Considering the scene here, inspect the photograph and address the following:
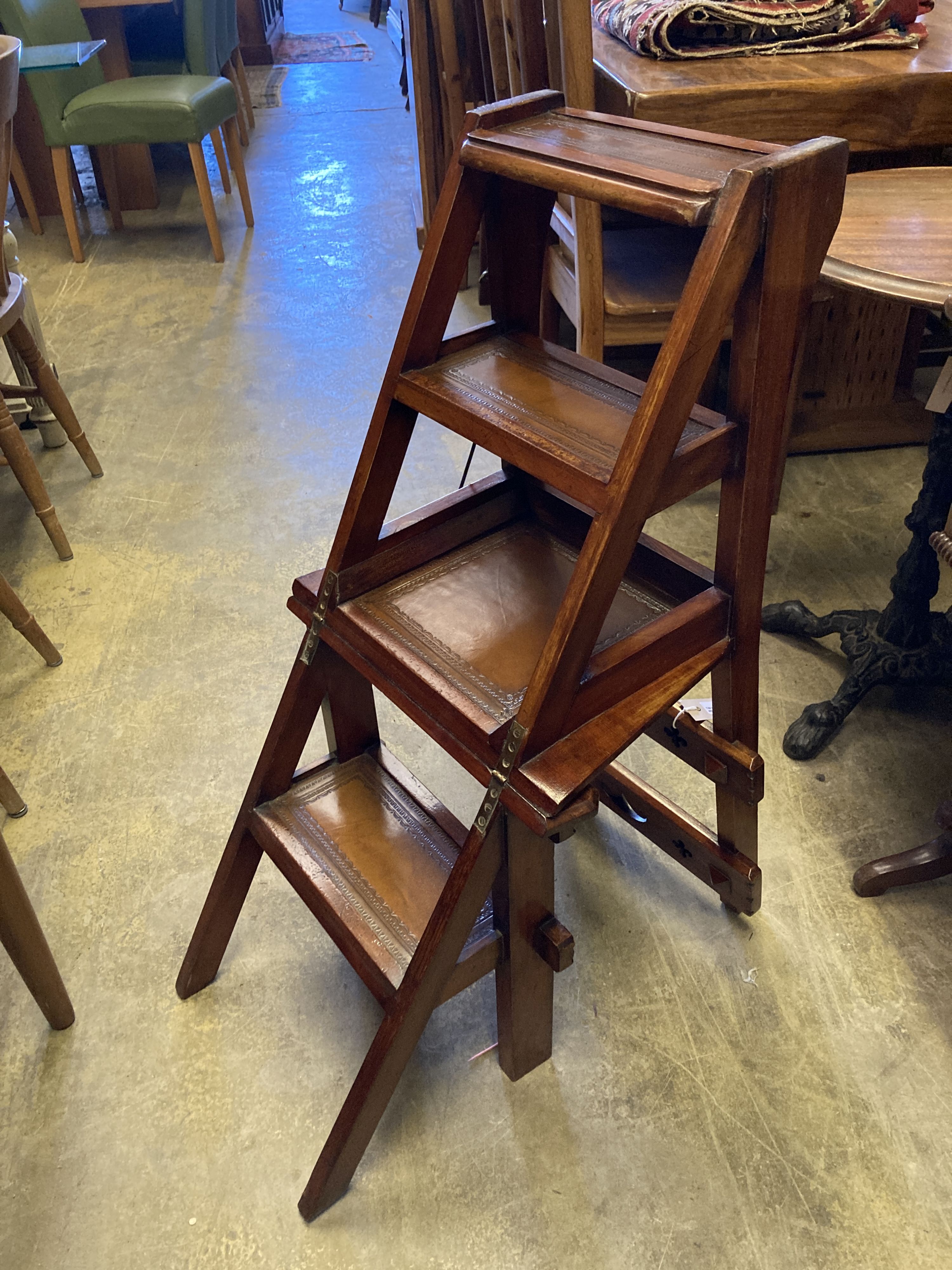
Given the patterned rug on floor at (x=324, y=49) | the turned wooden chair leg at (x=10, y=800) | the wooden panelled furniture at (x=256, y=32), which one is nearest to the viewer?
the turned wooden chair leg at (x=10, y=800)

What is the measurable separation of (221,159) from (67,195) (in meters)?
0.89

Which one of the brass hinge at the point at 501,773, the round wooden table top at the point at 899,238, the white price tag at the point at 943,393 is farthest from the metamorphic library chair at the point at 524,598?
the white price tag at the point at 943,393

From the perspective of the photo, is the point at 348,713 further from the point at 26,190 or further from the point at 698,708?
the point at 26,190

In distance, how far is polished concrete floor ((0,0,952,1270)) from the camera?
113 cm

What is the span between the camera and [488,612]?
1.11 meters

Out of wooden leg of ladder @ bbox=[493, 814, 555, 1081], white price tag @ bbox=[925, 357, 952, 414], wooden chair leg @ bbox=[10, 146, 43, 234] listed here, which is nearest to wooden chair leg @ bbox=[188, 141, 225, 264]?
wooden chair leg @ bbox=[10, 146, 43, 234]

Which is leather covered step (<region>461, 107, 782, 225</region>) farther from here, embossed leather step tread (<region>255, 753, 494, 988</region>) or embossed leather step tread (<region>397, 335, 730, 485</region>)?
embossed leather step tread (<region>255, 753, 494, 988</region>)

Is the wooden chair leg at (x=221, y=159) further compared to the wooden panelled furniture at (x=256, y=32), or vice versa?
the wooden panelled furniture at (x=256, y=32)

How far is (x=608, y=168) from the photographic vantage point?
83cm

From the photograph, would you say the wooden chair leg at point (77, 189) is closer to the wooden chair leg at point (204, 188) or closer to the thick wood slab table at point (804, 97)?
the wooden chair leg at point (204, 188)

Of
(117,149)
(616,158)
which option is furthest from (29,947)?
(117,149)

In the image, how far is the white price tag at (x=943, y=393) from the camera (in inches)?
57.3

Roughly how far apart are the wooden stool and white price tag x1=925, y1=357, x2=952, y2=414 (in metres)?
0.04

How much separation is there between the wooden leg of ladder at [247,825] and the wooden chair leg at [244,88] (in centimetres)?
482
